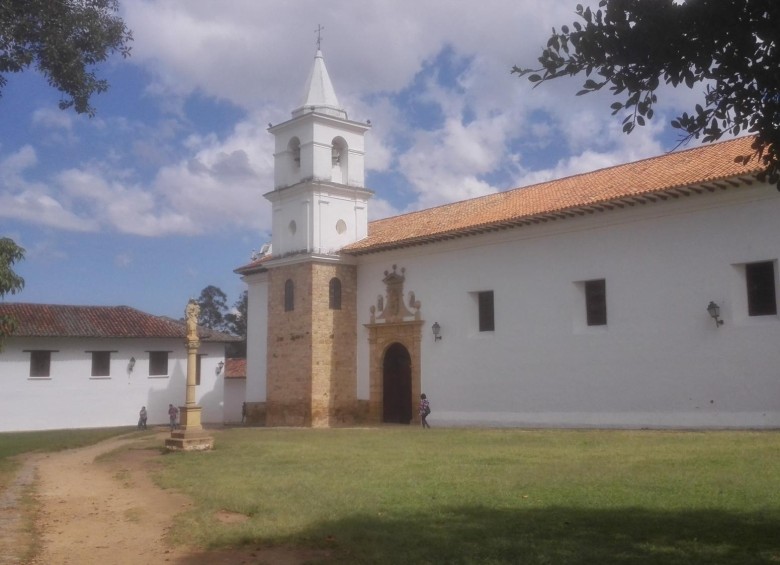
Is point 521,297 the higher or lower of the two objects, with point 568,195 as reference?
lower

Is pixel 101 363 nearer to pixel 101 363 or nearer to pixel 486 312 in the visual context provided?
pixel 101 363

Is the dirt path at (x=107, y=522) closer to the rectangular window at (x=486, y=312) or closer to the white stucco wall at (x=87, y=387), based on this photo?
the rectangular window at (x=486, y=312)

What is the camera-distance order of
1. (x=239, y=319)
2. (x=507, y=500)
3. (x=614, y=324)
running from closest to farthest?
1. (x=507, y=500)
2. (x=614, y=324)
3. (x=239, y=319)

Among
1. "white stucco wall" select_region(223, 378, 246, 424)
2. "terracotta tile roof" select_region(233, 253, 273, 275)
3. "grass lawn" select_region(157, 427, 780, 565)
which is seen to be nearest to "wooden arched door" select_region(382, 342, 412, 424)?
"terracotta tile roof" select_region(233, 253, 273, 275)

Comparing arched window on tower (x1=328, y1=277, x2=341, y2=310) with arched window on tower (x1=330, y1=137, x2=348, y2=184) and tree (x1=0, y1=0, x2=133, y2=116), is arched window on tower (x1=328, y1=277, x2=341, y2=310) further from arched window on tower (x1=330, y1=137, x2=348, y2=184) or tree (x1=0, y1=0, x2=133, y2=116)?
tree (x1=0, y1=0, x2=133, y2=116)

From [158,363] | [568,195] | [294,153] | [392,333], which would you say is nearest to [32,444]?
[392,333]

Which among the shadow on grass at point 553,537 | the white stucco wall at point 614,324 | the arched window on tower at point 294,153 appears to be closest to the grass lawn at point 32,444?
the shadow on grass at point 553,537

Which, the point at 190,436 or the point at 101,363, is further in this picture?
the point at 101,363

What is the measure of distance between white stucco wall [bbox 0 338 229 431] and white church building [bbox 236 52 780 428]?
506 cm

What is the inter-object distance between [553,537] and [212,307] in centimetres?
6760

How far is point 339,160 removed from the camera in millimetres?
26719

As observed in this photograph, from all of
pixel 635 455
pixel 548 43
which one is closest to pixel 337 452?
pixel 635 455

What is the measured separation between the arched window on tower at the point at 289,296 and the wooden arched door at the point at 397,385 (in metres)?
3.59

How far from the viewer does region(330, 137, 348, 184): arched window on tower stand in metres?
26.4
